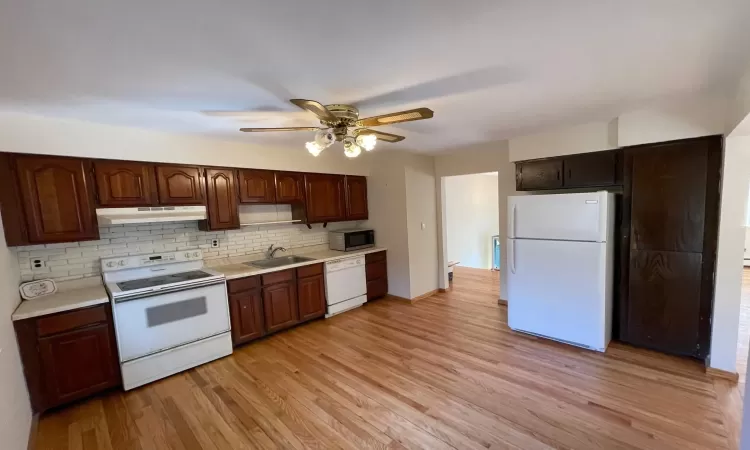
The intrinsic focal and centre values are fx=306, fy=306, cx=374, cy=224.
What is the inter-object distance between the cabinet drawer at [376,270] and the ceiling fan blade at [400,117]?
286 cm

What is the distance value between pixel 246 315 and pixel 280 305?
409 millimetres

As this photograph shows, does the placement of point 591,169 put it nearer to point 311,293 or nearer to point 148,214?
point 311,293

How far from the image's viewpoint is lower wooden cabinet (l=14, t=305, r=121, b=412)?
2.24 metres

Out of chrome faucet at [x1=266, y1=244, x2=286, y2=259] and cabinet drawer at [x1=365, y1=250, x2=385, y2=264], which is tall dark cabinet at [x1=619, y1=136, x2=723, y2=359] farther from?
chrome faucet at [x1=266, y1=244, x2=286, y2=259]

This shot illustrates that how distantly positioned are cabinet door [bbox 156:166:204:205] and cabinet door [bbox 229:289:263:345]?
44.0 inches

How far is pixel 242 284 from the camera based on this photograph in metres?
3.32

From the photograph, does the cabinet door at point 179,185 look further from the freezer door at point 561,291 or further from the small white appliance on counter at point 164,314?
the freezer door at point 561,291

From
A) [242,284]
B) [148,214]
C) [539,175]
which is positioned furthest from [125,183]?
[539,175]

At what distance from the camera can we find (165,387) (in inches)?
105

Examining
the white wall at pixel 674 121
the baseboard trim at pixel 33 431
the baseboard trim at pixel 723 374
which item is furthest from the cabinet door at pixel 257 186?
the baseboard trim at pixel 723 374

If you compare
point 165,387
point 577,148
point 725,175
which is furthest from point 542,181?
point 165,387

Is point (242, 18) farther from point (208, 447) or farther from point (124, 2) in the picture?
point (208, 447)

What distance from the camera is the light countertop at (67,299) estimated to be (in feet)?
7.30

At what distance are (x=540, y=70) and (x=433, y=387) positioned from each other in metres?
2.41
